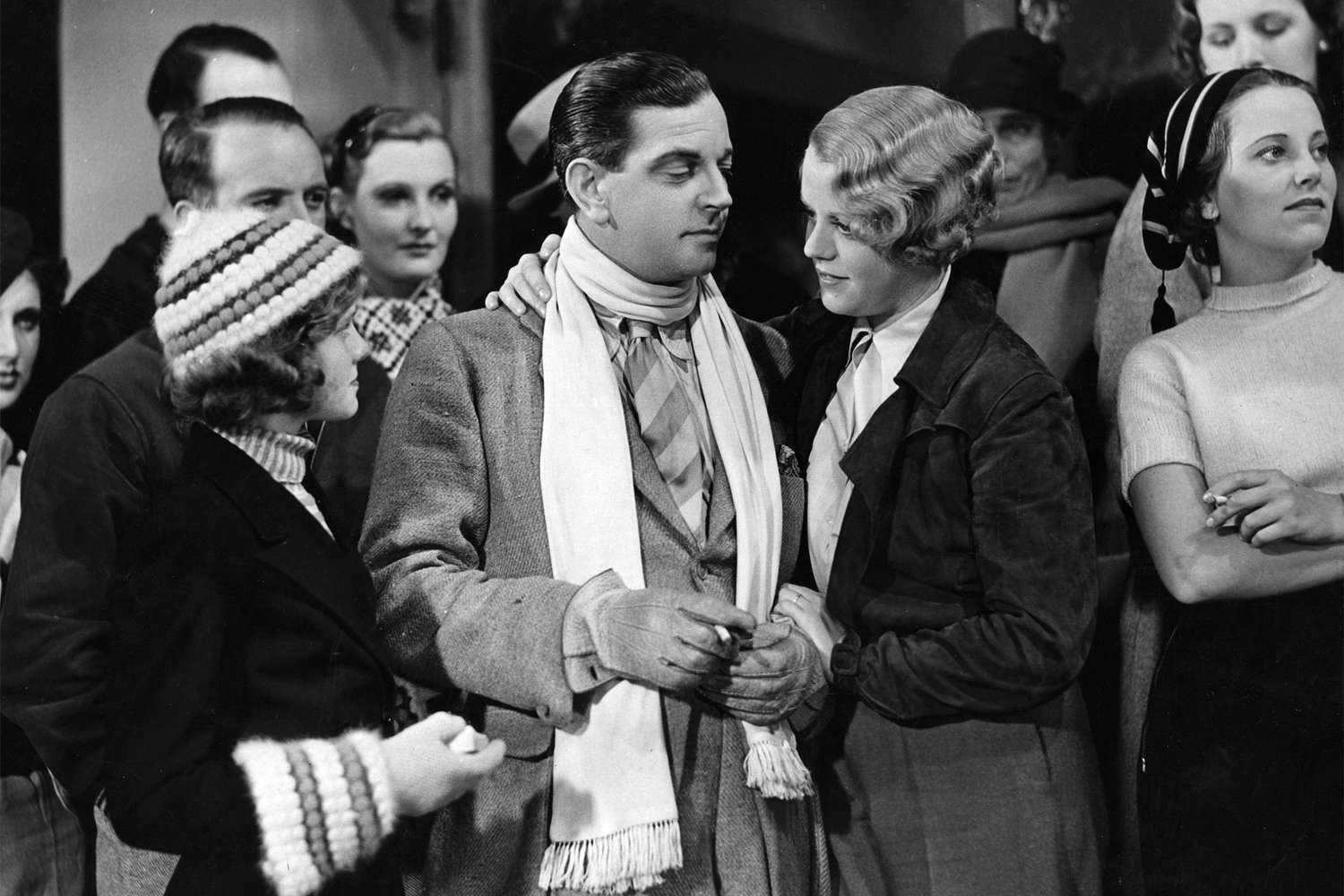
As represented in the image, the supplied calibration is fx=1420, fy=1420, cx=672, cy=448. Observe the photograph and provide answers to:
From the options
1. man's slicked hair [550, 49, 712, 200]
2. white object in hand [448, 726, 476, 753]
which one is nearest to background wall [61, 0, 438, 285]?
man's slicked hair [550, 49, 712, 200]

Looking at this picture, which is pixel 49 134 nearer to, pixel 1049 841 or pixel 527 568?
pixel 527 568

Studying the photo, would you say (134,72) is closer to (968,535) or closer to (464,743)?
(464,743)

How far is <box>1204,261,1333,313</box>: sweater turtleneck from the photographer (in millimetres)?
2875

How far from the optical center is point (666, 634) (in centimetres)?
229

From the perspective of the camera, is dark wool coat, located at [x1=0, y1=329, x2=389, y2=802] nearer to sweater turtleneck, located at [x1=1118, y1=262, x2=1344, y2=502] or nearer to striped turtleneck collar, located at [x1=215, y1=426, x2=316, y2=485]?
striped turtleneck collar, located at [x1=215, y1=426, x2=316, y2=485]

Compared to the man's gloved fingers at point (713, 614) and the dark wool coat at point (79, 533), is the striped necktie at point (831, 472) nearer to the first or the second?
the man's gloved fingers at point (713, 614)

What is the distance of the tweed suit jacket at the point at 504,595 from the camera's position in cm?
242

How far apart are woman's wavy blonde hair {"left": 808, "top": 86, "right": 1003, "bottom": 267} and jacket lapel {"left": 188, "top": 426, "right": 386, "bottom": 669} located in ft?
3.61

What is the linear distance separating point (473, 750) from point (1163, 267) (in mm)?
1743

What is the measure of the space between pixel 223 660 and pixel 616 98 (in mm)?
1205

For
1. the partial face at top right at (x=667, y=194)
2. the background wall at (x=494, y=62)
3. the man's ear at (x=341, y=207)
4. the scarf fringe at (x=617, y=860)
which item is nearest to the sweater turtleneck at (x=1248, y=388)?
the background wall at (x=494, y=62)

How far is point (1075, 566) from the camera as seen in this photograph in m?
2.49

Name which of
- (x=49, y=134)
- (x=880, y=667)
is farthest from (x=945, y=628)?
(x=49, y=134)

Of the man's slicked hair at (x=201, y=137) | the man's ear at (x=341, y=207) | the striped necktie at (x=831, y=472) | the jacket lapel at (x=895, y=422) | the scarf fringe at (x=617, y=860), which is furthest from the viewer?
the man's ear at (x=341, y=207)
